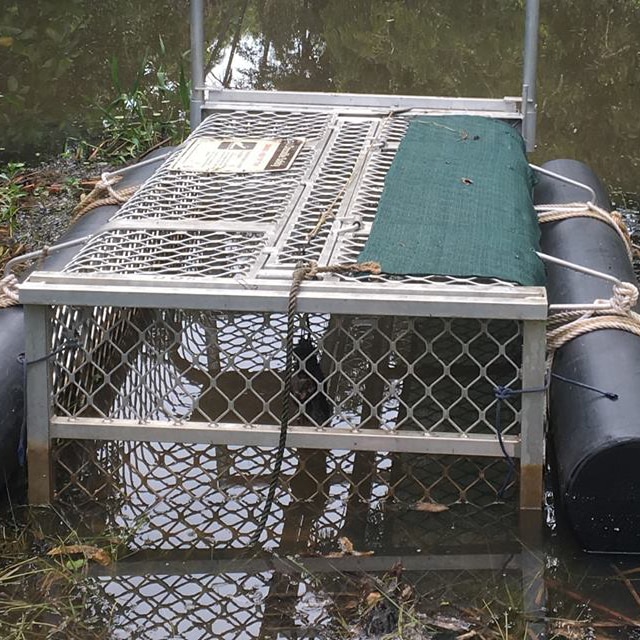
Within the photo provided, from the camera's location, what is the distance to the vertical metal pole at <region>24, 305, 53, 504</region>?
318 cm

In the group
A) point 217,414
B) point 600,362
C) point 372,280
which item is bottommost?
point 217,414

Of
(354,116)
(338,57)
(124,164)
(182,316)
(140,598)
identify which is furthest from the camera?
(338,57)

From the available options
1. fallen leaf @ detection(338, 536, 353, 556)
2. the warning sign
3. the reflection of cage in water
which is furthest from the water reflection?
fallen leaf @ detection(338, 536, 353, 556)


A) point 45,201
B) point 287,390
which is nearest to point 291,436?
point 287,390

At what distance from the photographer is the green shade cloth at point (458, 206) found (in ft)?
10.9

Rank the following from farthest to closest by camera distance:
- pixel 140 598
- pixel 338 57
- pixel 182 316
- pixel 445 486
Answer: pixel 338 57 < pixel 182 316 < pixel 445 486 < pixel 140 598

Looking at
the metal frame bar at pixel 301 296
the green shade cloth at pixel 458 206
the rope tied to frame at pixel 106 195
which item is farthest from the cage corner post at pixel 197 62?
the metal frame bar at pixel 301 296

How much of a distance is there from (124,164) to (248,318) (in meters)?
2.37

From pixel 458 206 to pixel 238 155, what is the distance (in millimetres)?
983

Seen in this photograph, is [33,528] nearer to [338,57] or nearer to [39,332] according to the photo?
[39,332]

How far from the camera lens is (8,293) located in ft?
12.1

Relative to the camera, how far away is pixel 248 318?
4.74 m

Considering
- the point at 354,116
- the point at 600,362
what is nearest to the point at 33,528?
the point at 600,362

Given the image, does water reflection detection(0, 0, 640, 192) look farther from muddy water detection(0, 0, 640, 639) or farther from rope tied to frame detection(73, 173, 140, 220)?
muddy water detection(0, 0, 640, 639)
